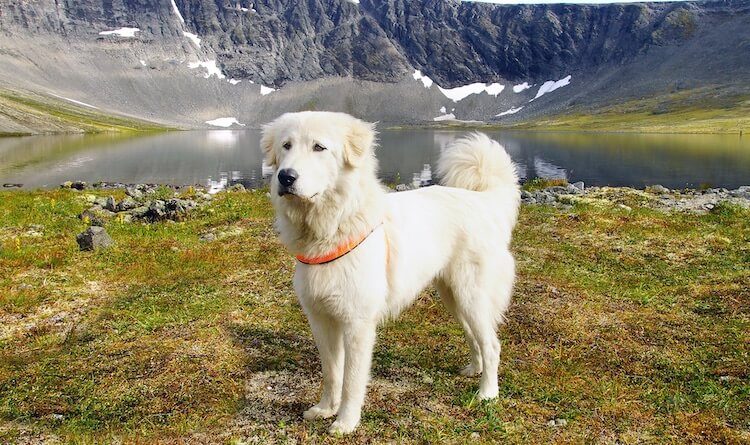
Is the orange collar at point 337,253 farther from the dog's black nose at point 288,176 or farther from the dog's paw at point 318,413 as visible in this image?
the dog's paw at point 318,413

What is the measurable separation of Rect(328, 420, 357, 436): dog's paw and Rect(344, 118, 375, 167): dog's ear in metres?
2.97

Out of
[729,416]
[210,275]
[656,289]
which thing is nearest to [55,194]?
[210,275]

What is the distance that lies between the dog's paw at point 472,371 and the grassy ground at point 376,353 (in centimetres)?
17

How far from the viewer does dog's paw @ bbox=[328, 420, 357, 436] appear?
224 inches

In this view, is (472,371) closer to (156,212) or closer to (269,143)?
(269,143)

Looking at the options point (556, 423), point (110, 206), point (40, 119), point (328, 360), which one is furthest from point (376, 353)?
point (40, 119)

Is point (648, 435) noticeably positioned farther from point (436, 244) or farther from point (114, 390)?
point (114, 390)

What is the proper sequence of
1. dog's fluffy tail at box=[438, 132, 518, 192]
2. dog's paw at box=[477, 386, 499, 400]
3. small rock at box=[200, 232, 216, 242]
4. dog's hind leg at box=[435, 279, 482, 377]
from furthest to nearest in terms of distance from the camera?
small rock at box=[200, 232, 216, 242] < dog's fluffy tail at box=[438, 132, 518, 192] < dog's hind leg at box=[435, 279, 482, 377] < dog's paw at box=[477, 386, 499, 400]

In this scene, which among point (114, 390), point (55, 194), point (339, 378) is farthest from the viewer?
point (55, 194)

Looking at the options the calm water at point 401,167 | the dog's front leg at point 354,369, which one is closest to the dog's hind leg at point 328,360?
the dog's front leg at point 354,369

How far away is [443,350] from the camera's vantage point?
798cm

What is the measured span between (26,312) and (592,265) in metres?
12.3

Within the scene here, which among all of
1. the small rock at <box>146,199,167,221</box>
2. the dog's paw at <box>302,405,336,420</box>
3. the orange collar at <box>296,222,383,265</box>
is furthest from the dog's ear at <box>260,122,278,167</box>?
the small rock at <box>146,199,167,221</box>

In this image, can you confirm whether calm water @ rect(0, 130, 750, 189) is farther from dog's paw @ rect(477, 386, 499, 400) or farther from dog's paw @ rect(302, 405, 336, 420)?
dog's paw @ rect(302, 405, 336, 420)
